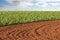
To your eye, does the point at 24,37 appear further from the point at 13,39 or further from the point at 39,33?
the point at 39,33

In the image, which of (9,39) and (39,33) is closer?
(9,39)

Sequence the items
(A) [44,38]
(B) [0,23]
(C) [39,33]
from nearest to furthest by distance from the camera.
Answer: (A) [44,38] → (C) [39,33] → (B) [0,23]

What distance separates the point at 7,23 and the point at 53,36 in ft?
19.3

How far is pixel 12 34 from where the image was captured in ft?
34.7

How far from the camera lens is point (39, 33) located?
442 inches

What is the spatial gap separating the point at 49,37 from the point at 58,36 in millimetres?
590

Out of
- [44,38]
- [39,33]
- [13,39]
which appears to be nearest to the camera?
[13,39]

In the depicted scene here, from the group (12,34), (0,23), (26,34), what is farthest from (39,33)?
(0,23)

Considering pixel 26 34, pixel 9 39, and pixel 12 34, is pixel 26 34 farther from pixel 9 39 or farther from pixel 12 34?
pixel 9 39

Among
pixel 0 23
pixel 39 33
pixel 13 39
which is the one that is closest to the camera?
pixel 13 39

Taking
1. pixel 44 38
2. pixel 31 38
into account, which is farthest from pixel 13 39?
pixel 44 38

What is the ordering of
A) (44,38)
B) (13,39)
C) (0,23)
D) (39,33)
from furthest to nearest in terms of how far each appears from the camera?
(0,23) → (39,33) → (44,38) → (13,39)

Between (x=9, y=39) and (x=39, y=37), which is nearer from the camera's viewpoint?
(x=9, y=39)

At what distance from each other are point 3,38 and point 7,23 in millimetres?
5754
